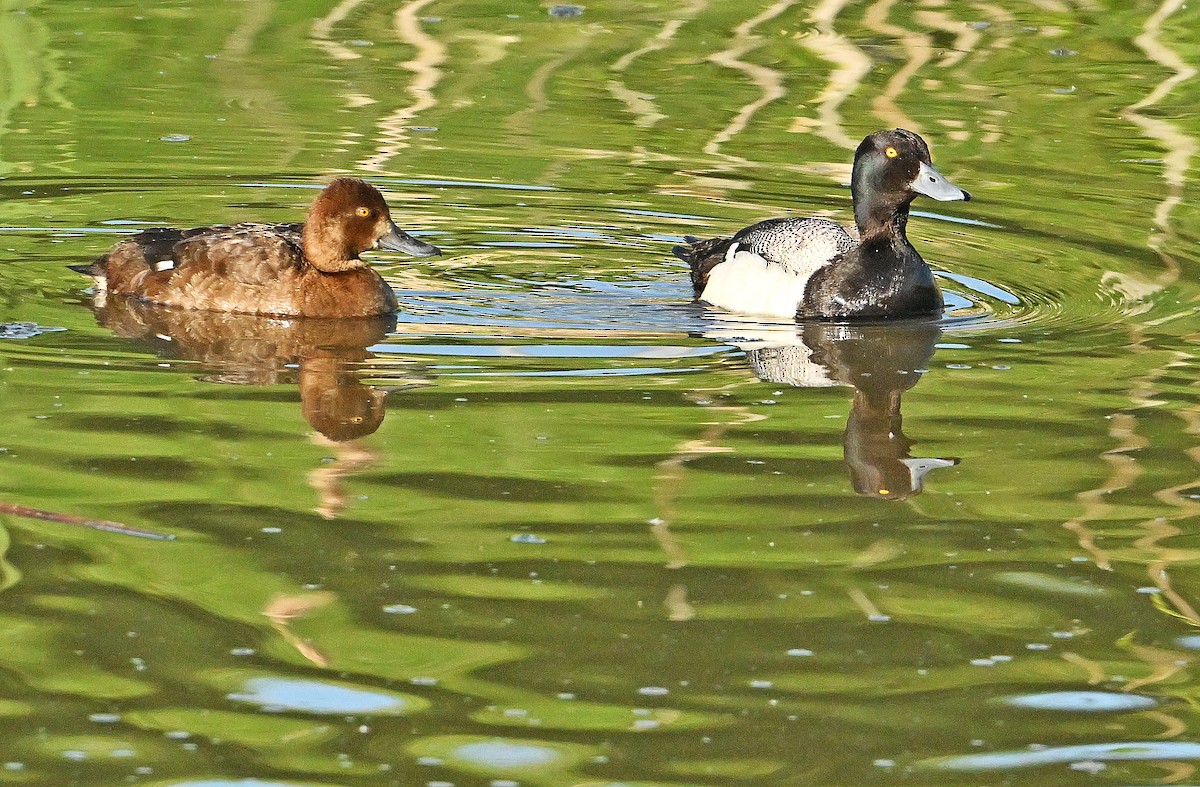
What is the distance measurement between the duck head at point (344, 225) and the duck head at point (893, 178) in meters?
2.67

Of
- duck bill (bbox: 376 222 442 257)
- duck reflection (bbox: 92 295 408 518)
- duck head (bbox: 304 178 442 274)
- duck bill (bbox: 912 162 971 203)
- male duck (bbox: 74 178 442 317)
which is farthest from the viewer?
duck bill (bbox: 912 162 971 203)

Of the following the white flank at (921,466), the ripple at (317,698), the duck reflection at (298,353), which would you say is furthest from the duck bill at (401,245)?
the ripple at (317,698)

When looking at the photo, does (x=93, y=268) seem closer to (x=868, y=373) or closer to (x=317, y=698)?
(x=868, y=373)

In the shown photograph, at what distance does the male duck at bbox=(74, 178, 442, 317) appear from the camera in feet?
34.3

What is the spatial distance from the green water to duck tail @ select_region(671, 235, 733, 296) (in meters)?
0.24

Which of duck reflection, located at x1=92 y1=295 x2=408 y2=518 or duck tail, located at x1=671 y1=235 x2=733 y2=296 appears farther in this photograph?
duck tail, located at x1=671 y1=235 x2=733 y2=296

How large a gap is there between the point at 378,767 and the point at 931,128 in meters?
10.2

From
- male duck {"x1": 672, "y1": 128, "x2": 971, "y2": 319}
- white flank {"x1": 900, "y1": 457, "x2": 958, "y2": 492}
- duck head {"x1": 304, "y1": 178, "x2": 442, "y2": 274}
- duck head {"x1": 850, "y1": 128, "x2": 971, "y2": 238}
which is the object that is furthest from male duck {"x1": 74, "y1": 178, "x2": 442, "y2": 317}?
white flank {"x1": 900, "y1": 457, "x2": 958, "y2": 492}

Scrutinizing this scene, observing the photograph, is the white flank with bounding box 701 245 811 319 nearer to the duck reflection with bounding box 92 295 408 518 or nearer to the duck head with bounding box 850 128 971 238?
the duck head with bounding box 850 128 971 238

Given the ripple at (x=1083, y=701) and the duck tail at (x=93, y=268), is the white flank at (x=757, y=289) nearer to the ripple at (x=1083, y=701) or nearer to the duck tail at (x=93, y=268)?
the duck tail at (x=93, y=268)

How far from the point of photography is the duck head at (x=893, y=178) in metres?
11.2

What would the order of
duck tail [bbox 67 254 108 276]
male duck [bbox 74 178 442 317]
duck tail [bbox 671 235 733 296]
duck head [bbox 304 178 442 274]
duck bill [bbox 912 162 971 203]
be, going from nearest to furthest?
1. male duck [bbox 74 178 442 317]
2. duck head [bbox 304 178 442 274]
3. duck tail [bbox 67 254 108 276]
4. duck bill [bbox 912 162 971 203]
5. duck tail [bbox 671 235 733 296]

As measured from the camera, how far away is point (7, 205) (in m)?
12.7

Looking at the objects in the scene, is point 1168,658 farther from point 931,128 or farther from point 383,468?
point 931,128
